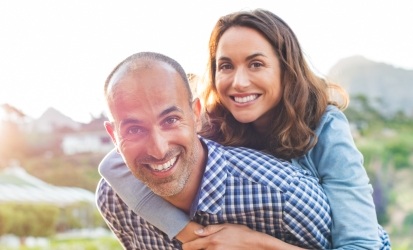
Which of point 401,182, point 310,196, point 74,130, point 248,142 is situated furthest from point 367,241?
point 401,182

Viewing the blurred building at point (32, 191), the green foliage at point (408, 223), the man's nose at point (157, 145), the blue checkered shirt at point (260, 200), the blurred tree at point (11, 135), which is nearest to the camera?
the man's nose at point (157, 145)

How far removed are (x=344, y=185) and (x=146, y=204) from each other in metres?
0.51

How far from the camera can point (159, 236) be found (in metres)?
1.91

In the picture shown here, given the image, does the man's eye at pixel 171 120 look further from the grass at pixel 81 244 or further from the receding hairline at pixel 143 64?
the grass at pixel 81 244

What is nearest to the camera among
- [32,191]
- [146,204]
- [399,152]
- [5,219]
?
[146,204]

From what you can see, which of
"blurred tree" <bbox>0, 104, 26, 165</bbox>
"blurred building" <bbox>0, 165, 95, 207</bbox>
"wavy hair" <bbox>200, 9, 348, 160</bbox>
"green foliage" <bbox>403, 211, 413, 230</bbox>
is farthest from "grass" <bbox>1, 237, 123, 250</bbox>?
"wavy hair" <bbox>200, 9, 348, 160</bbox>

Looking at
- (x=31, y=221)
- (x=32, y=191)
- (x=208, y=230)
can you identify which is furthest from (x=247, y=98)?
(x=32, y=191)

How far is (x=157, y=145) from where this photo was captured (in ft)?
5.44

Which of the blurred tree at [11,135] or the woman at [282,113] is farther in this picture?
the blurred tree at [11,135]

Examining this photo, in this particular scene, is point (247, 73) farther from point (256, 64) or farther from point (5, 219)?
point (5, 219)

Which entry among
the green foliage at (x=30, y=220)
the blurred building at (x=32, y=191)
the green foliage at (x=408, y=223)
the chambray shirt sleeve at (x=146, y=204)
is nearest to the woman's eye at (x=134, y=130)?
the chambray shirt sleeve at (x=146, y=204)

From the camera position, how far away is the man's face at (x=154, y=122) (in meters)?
1.67

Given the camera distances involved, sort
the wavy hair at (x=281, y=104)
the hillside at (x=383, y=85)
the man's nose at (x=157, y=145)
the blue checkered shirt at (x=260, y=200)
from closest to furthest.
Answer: the man's nose at (x=157, y=145) → the blue checkered shirt at (x=260, y=200) → the wavy hair at (x=281, y=104) → the hillside at (x=383, y=85)

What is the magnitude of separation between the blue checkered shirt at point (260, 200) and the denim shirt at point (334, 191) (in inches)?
1.6
